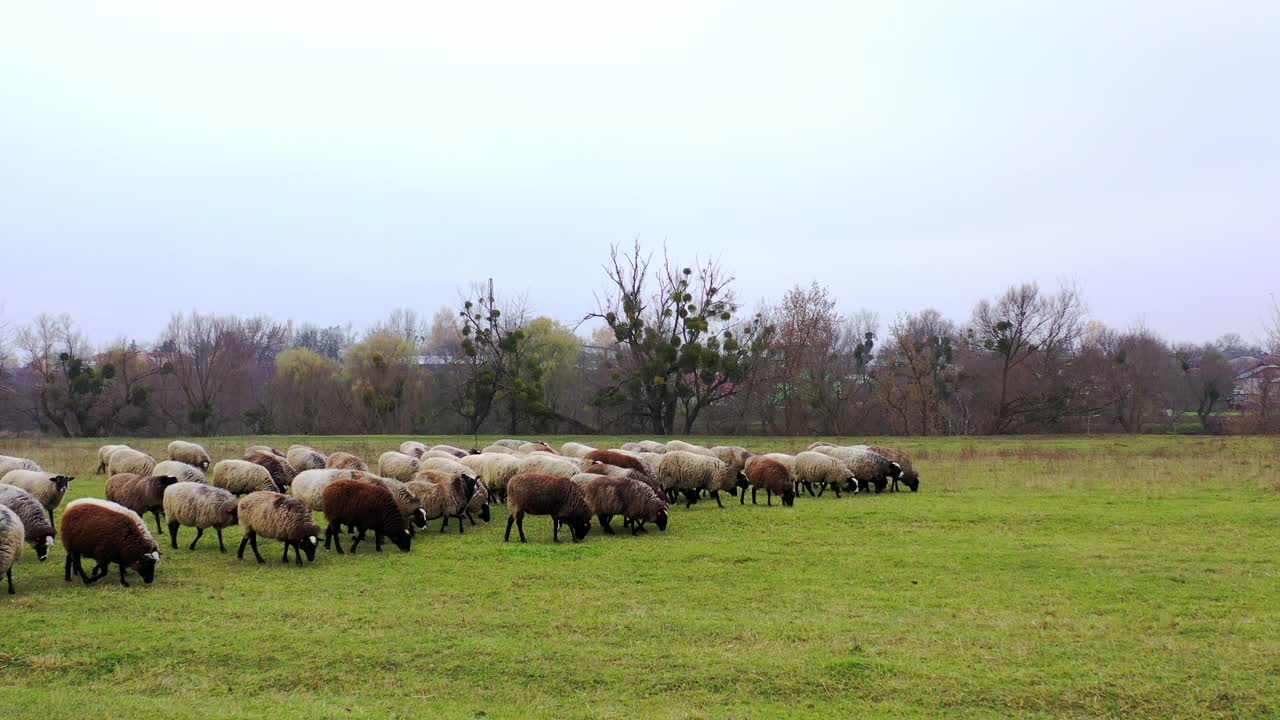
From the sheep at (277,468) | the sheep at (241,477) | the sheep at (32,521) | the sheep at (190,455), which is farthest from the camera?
the sheep at (190,455)

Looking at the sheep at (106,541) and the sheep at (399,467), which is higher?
the sheep at (399,467)

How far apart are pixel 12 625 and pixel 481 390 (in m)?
46.0

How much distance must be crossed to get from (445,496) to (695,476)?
607 centimetres

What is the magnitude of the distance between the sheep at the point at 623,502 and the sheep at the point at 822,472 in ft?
22.5

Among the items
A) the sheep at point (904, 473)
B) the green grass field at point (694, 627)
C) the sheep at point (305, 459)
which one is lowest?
the green grass field at point (694, 627)

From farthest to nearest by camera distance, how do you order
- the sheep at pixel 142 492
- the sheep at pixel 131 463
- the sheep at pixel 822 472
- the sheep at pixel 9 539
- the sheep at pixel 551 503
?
the sheep at pixel 822 472
the sheep at pixel 131 463
the sheep at pixel 142 492
the sheep at pixel 551 503
the sheep at pixel 9 539

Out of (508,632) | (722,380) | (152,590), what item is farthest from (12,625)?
(722,380)

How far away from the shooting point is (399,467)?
63.6ft

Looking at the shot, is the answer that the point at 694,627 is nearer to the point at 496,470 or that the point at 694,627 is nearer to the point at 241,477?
the point at 496,470

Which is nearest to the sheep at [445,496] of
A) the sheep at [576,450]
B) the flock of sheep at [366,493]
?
the flock of sheep at [366,493]

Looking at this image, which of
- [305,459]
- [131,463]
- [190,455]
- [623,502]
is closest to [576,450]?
[305,459]

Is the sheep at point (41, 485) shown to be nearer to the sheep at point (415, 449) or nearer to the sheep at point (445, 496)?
the sheep at point (445, 496)

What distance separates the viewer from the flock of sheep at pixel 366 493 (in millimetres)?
11242

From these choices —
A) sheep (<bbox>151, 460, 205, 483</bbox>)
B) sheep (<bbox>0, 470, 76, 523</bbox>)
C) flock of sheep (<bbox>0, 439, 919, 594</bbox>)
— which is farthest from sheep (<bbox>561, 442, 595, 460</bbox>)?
sheep (<bbox>0, 470, 76, 523</bbox>)
